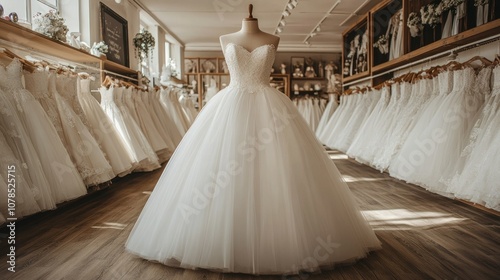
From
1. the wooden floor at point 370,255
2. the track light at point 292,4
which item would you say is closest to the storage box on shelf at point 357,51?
the track light at point 292,4

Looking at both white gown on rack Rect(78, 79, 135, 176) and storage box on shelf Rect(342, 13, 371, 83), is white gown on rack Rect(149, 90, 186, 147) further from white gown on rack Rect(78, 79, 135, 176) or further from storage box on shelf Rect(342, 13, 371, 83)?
storage box on shelf Rect(342, 13, 371, 83)

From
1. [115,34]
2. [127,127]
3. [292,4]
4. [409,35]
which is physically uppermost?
[292,4]

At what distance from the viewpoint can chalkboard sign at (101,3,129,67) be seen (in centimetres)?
590

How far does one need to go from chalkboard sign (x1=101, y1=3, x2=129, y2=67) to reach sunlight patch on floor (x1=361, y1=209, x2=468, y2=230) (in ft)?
15.6

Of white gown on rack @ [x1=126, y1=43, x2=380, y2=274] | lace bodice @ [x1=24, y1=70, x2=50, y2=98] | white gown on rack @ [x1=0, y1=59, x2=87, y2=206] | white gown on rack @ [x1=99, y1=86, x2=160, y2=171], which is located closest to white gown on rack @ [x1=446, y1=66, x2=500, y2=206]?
white gown on rack @ [x1=126, y1=43, x2=380, y2=274]

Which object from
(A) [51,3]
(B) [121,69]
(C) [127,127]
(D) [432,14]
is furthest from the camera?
(B) [121,69]

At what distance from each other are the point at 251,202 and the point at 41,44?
316cm

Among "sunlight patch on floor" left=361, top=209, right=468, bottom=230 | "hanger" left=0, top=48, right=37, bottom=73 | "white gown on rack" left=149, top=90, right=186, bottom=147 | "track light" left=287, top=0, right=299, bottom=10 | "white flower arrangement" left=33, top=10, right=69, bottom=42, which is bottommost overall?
"sunlight patch on floor" left=361, top=209, right=468, bottom=230

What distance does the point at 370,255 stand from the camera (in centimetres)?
212

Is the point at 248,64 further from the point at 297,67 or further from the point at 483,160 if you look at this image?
the point at 297,67

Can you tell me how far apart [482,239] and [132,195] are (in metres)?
3.01

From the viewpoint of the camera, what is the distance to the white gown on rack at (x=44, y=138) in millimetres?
2904

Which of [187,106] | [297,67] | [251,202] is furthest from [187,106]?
[251,202]

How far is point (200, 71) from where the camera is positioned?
39.9 ft
